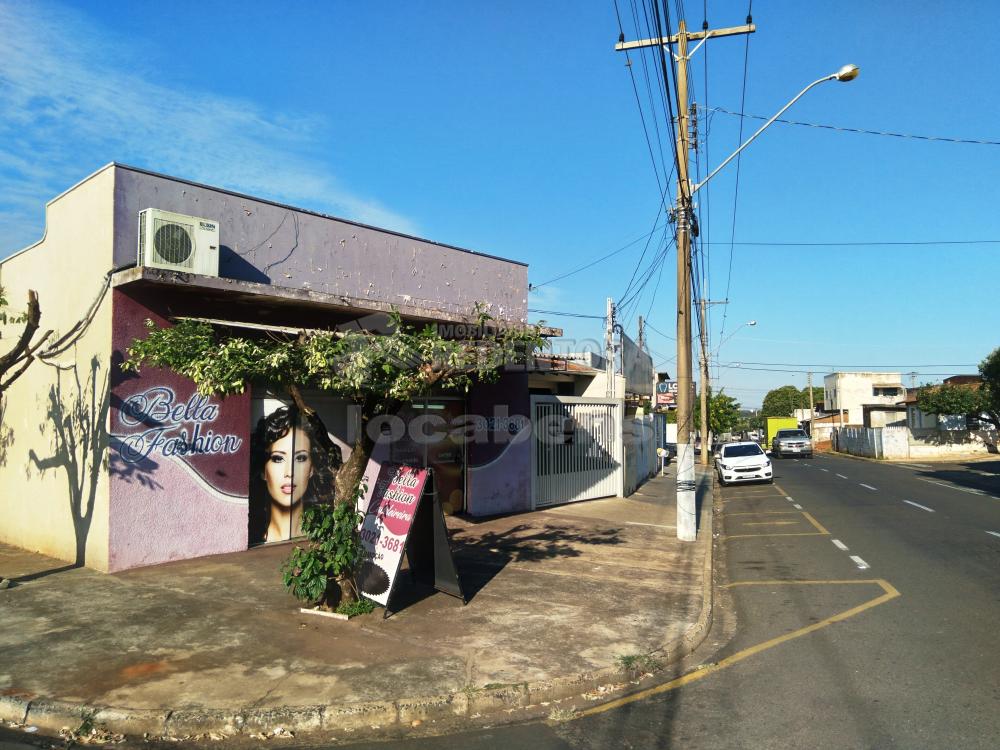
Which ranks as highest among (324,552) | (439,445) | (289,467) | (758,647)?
(439,445)

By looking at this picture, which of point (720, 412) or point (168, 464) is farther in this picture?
point (720, 412)

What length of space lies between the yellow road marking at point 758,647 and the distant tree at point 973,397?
3939cm

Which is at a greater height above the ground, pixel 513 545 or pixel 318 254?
pixel 318 254

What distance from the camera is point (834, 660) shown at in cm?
626

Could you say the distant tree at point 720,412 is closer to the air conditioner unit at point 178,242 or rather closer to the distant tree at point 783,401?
the air conditioner unit at point 178,242

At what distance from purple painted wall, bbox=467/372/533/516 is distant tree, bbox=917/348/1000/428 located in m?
37.3

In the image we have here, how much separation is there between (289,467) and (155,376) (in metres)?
2.38

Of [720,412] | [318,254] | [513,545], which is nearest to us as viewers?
[318,254]

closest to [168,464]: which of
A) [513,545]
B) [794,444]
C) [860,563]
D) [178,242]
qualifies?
[178,242]

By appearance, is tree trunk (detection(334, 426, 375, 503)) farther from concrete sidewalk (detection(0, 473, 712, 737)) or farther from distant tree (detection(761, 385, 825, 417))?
distant tree (detection(761, 385, 825, 417))

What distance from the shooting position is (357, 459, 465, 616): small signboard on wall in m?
7.39

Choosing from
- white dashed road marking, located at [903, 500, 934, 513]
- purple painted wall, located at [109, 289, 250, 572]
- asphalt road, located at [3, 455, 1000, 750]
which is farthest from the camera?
white dashed road marking, located at [903, 500, 934, 513]

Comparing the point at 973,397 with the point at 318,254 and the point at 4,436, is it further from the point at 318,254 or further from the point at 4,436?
the point at 4,436

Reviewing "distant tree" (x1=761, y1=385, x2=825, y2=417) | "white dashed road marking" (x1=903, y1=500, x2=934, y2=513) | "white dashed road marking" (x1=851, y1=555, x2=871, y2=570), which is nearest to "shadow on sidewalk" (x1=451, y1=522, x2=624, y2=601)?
"white dashed road marking" (x1=851, y1=555, x2=871, y2=570)
